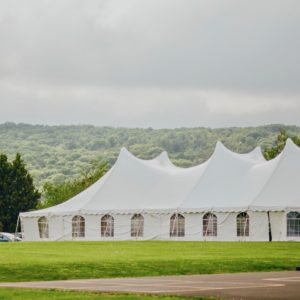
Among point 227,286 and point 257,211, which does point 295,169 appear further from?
point 227,286

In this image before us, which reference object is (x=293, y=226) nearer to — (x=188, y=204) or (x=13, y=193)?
(x=188, y=204)

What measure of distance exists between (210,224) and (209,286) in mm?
49433

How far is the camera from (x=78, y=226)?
7825 centimetres

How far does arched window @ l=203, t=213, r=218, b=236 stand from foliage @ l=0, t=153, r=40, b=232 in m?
34.8

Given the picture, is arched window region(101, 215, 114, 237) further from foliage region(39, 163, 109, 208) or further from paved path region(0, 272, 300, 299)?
foliage region(39, 163, 109, 208)

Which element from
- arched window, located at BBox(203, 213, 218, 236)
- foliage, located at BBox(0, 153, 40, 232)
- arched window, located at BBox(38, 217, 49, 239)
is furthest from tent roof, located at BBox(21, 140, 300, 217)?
foliage, located at BBox(0, 153, 40, 232)

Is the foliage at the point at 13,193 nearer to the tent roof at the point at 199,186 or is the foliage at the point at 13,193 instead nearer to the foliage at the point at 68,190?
the tent roof at the point at 199,186

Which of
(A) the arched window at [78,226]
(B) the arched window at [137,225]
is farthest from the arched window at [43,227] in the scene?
(B) the arched window at [137,225]

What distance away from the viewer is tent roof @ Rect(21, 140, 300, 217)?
225 ft

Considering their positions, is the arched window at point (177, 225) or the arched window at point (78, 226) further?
the arched window at point (78, 226)

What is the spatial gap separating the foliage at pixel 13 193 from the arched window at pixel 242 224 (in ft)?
123

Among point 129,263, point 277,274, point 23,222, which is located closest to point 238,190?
point 23,222

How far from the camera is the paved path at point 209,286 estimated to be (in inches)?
796

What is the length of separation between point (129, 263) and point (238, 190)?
39874 millimetres
